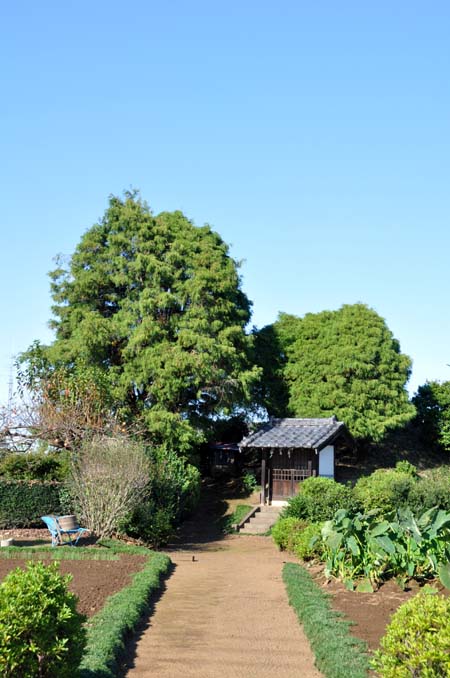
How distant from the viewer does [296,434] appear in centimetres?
2680

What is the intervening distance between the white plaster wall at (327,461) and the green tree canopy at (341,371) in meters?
2.38

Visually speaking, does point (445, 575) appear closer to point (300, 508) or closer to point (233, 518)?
point (300, 508)

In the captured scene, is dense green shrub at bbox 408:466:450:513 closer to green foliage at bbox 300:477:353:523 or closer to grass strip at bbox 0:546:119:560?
green foliage at bbox 300:477:353:523

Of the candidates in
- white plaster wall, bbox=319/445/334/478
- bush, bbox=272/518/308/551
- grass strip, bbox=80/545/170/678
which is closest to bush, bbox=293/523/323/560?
bush, bbox=272/518/308/551

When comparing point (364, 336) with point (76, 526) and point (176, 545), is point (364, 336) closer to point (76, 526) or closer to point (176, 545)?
point (176, 545)

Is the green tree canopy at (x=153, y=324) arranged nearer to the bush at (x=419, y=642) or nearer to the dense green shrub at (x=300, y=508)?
the dense green shrub at (x=300, y=508)

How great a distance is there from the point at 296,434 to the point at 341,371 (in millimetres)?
4512

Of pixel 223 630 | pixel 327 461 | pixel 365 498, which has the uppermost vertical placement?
pixel 327 461

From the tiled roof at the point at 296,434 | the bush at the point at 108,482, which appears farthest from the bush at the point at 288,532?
the tiled roof at the point at 296,434

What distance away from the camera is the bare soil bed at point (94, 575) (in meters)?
10.3

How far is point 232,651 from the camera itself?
26.3ft

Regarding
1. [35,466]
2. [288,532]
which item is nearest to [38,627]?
[288,532]

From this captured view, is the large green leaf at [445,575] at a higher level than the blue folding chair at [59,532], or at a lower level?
higher

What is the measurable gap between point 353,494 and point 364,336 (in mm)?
12666
